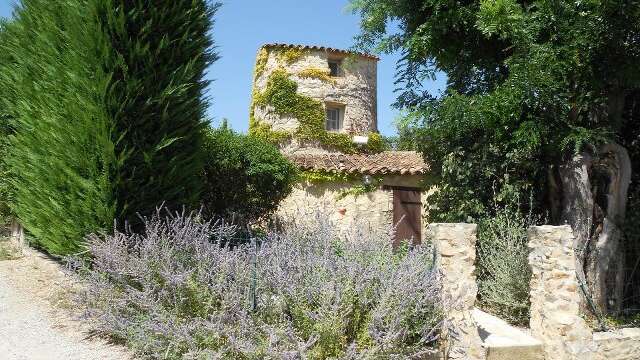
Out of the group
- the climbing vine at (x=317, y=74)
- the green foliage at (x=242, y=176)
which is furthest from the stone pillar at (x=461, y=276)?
the climbing vine at (x=317, y=74)

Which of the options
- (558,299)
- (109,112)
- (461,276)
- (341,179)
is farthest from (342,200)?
(461,276)

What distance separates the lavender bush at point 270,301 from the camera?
12.2ft

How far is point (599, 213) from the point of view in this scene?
707 cm

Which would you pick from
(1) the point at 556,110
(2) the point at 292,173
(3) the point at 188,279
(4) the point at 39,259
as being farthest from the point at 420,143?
(4) the point at 39,259

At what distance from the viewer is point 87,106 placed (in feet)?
17.4

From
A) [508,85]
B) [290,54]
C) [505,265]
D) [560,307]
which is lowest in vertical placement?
[560,307]

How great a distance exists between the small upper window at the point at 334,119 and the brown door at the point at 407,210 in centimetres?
496

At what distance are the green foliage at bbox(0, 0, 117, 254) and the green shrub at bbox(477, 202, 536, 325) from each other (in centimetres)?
482

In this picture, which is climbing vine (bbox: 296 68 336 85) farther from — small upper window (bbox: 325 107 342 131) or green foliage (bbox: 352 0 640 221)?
green foliage (bbox: 352 0 640 221)

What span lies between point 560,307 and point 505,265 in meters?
1.53

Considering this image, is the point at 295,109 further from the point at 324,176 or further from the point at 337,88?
A: the point at 324,176

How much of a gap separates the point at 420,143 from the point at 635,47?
10.3 ft

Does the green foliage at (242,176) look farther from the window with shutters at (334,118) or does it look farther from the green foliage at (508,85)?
the window with shutters at (334,118)

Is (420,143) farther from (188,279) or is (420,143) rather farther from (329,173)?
(329,173)
